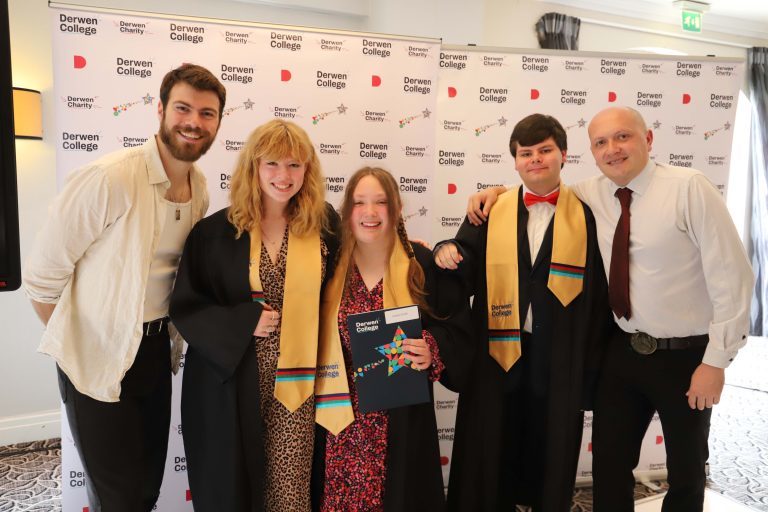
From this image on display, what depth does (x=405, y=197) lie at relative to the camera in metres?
3.51

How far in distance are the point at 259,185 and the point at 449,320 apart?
3.11 ft

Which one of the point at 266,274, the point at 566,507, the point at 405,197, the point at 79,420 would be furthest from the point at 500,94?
the point at 79,420

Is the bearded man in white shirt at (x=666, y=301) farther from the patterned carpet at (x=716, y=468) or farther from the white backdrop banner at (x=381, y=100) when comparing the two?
the white backdrop banner at (x=381, y=100)

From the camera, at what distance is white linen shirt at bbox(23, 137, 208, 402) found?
204 centimetres

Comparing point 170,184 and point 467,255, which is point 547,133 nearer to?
point 467,255

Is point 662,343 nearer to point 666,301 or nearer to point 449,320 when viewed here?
point 666,301

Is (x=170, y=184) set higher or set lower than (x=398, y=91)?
lower

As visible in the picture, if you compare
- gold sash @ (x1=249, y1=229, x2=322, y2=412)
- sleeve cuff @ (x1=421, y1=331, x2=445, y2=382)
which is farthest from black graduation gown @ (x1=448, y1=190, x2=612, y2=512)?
gold sash @ (x1=249, y1=229, x2=322, y2=412)

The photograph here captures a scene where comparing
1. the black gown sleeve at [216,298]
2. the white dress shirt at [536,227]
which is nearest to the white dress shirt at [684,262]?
the white dress shirt at [536,227]

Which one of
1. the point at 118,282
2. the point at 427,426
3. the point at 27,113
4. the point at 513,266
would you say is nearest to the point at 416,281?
the point at 513,266

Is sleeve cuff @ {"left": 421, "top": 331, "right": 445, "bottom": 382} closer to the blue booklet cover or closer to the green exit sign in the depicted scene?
the blue booklet cover

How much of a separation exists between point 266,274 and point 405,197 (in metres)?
1.50

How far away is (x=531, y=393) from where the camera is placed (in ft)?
8.47

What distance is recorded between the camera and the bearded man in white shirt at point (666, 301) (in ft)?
7.30
